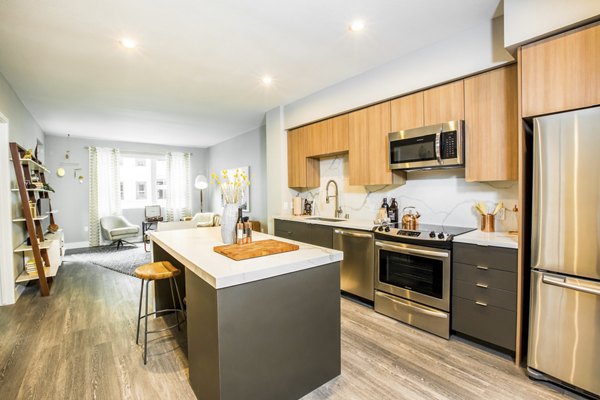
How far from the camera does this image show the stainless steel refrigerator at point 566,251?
1.66 m

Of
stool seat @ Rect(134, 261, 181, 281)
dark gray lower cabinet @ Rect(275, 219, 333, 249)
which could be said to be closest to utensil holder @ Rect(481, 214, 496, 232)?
dark gray lower cabinet @ Rect(275, 219, 333, 249)

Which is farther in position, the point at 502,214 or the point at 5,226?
the point at 5,226

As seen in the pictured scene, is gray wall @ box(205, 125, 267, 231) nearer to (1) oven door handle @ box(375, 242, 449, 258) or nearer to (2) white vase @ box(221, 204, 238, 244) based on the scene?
(1) oven door handle @ box(375, 242, 449, 258)

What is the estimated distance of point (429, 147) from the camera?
2.72 m

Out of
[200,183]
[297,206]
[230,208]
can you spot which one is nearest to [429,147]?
[230,208]

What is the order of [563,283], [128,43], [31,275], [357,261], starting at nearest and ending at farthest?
[563,283] < [128,43] < [357,261] < [31,275]

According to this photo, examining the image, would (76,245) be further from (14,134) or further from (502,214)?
(502,214)

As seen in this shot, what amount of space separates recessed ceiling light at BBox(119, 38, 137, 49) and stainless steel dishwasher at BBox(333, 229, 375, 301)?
272cm

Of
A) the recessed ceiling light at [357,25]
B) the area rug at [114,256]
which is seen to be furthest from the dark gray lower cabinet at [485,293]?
the area rug at [114,256]

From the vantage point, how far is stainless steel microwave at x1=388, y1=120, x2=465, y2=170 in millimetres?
2545

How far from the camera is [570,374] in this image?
175 cm

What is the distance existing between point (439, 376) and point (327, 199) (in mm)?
2678

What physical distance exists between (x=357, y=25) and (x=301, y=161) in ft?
7.09

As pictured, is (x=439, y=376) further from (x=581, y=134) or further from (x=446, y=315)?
(x=581, y=134)
